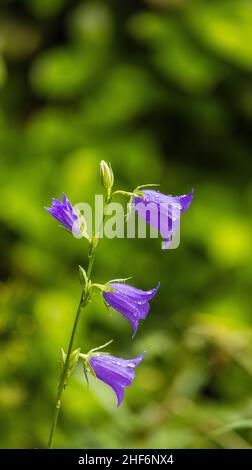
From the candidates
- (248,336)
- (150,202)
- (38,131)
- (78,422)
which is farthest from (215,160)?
(150,202)

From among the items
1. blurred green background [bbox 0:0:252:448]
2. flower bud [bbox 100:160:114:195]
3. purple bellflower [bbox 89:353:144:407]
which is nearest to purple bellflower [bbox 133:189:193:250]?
flower bud [bbox 100:160:114:195]

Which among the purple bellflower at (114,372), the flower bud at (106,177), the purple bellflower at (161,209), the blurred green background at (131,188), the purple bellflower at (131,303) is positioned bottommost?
the purple bellflower at (114,372)

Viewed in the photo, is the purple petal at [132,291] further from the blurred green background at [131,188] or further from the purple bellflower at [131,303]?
the blurred green background at [131,188]

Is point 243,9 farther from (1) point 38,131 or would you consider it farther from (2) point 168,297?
(2) point 168,297

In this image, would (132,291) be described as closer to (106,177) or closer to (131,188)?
(106,177)

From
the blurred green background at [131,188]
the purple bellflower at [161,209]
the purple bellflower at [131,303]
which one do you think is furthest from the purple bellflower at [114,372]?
the blurred green background at [131,188]

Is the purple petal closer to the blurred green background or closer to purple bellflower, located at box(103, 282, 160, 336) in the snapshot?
purple bellflower, located at box(103, 282, 160, 336)

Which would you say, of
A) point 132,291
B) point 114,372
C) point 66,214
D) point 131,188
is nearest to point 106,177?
point 66,214
